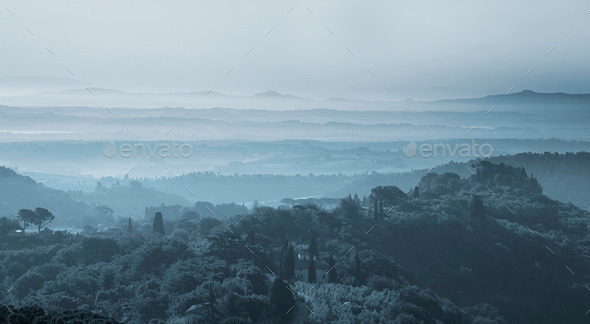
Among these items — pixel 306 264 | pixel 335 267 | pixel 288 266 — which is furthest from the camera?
pixel 306 264

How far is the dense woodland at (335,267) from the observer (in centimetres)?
3275

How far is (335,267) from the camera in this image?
40.6 m

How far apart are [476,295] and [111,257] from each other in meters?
23.0

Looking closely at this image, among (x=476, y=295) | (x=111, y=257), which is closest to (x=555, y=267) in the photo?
(x=476, y=295)

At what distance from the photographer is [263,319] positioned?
102 ft

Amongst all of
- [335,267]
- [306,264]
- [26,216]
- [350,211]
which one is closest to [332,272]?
[335,267]

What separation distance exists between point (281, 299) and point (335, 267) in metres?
8.42

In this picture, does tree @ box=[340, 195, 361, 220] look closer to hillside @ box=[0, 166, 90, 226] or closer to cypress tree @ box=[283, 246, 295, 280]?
cypress tree @ box=[283, 246, 295, 280]

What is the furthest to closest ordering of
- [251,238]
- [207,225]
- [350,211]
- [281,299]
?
[207,225] < [350,211] < [251,238] < [281,299]

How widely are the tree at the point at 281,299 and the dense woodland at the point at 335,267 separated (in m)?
0.06

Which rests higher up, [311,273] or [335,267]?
[335,267]

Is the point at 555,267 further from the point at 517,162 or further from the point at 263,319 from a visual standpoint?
the point at 517,162

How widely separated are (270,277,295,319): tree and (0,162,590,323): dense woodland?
6 cm

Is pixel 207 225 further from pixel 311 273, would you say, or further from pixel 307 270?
pixel 311 273
